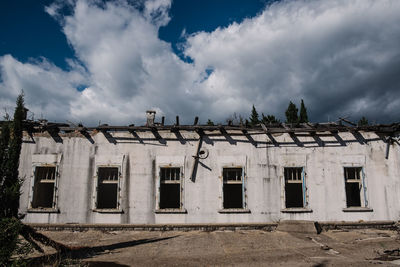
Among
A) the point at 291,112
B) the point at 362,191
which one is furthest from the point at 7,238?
the point at 291,112

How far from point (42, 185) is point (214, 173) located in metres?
7.48

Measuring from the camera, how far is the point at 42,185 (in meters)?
12.0

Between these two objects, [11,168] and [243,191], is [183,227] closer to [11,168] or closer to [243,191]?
[243,191]

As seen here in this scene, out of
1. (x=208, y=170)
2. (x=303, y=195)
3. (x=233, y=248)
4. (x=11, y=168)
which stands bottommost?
(x=233, y=248)

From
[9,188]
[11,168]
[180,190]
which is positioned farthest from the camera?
[180,190]

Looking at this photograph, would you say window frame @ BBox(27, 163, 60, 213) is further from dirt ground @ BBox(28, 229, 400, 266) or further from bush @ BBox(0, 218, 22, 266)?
bush @ BBox(0, 218, 22, 266)

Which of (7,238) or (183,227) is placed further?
(183,227)

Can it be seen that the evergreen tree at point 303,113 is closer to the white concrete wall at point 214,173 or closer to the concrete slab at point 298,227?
the white concrete wall at point 214,173

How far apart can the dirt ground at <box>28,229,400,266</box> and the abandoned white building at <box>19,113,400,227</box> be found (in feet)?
2.59

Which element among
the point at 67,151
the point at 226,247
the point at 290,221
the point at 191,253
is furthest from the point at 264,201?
the point at 67,151

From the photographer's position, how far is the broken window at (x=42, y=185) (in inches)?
457

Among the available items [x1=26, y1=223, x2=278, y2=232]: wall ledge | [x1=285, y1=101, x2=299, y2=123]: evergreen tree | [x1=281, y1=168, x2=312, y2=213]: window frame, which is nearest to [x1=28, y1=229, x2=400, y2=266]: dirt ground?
[x1=26, y1=223, x2=278, y2=232]: wall ledge

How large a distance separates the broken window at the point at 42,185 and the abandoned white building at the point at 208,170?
45 millimetres

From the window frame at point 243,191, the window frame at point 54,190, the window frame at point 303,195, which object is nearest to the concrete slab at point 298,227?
the window frame at point 303,195
